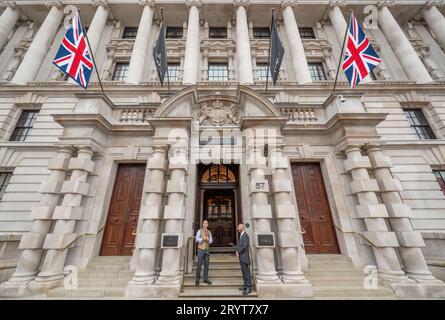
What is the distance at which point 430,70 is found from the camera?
1485cm

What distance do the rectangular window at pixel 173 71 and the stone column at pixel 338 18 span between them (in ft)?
45.9

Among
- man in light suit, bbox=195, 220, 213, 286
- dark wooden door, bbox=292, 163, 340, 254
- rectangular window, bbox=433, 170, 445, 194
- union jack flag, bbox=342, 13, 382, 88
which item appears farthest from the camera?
rectangular window, bbox=433, 170, 445, 194

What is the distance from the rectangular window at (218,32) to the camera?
57.6 feet

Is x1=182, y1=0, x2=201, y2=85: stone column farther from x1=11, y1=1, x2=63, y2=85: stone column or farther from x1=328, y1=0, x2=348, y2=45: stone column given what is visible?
x1=328, y1=0, x2=348, y2=45: stone column

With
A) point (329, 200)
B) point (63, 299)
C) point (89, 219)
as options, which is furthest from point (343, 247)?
point (89, 219)

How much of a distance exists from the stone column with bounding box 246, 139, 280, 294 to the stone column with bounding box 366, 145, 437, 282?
4.37m

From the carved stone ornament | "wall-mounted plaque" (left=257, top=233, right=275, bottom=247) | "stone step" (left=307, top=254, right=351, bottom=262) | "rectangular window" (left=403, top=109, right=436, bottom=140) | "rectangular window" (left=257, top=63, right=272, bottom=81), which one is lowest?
"stone step" (left=307, top=254, right=351, bottom=262)

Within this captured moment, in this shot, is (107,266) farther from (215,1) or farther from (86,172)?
(215,1)

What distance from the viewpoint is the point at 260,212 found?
6195 millimetres

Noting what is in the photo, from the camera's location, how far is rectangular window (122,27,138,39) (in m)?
17.6

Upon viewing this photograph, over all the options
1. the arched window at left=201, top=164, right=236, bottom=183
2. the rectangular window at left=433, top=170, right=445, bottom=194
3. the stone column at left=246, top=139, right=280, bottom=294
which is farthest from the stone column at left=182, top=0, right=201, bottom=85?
the rectangular window at left=433, top=170, right=445, bottom=194

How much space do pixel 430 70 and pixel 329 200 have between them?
16576 mm

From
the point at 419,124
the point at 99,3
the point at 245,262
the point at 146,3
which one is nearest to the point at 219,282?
the point at 245,262

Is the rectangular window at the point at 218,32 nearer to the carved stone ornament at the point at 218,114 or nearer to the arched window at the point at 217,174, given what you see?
the carved stone ornament at the point at 218,114
